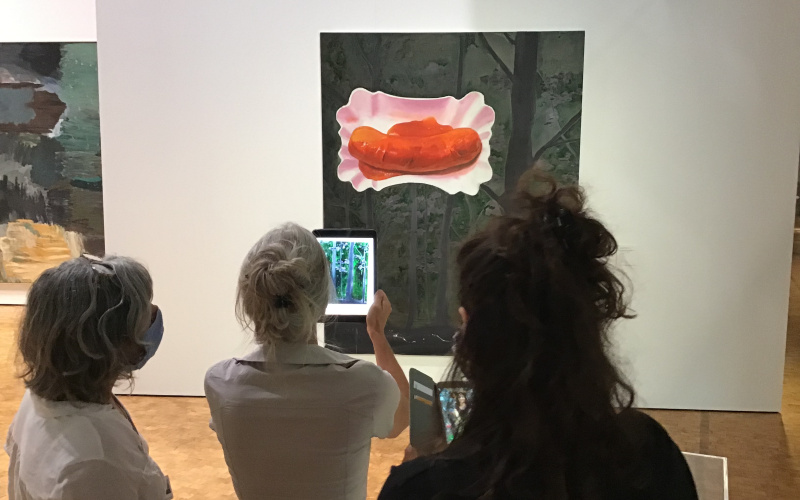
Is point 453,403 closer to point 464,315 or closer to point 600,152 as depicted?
point 464,315

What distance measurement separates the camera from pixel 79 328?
50.2 inches

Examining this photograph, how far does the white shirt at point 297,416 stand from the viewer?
145 centimetres

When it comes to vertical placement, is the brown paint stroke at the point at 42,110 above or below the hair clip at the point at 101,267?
above

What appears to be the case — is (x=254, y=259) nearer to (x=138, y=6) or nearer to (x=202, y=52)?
(x=202, y=52)

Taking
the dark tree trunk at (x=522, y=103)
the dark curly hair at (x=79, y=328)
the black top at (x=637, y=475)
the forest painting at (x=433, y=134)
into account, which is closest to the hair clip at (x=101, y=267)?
the dark curly hair at (x=79, y=328)

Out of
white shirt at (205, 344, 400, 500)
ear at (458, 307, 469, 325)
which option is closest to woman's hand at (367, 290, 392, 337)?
white shirt at (205, 344, 400, 500)

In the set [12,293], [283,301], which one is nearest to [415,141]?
[283,301]

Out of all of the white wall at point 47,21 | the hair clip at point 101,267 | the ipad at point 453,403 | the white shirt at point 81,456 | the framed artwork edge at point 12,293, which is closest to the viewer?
the ipad at point 453,403

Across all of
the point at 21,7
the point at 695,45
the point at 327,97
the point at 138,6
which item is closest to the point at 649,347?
the point at 695,45

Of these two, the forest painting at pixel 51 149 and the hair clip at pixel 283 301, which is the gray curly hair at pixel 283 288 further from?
the forest painting at pixel 51 149

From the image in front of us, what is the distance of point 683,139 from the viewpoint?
3.72 metres

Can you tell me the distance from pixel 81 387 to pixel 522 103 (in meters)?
3.05

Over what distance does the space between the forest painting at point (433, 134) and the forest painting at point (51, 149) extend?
231 cm

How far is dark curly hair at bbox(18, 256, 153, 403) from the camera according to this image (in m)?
1.28
